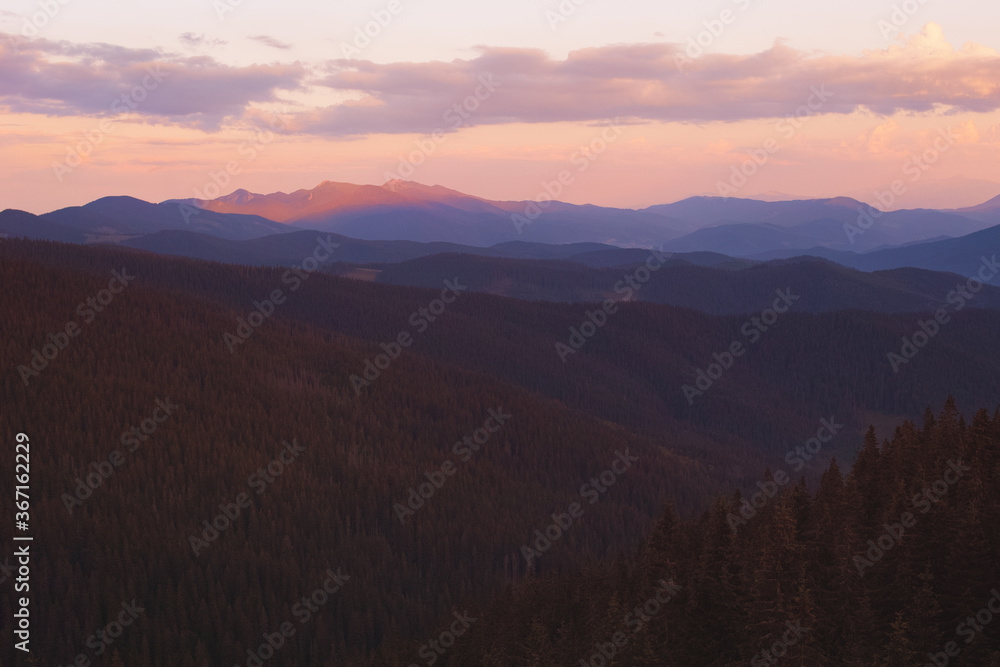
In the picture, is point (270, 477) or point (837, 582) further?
point (270, 477)

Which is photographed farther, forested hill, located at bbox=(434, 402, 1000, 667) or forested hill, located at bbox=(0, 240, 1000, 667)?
forested hill, located at bbox=(0, 240, 1000, 667)

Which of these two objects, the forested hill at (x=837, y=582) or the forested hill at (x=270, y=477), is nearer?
the forested hill at (x=837, y=582)

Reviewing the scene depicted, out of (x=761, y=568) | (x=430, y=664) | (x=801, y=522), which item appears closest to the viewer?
(x=761, y=568)

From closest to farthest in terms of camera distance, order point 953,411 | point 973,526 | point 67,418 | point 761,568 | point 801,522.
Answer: point 973,526
point 761,568
point 801,522
point 953,411
point 67,418

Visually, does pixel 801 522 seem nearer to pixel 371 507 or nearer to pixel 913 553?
pixel 913 553

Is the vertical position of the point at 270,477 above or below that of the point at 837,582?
below

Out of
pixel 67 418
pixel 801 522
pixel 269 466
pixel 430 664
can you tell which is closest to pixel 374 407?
pixel 269 466

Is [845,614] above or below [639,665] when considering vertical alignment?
above

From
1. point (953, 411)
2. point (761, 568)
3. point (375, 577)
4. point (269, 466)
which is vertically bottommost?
point (375, 577)

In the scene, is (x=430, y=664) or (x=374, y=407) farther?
(x=374, y=407)

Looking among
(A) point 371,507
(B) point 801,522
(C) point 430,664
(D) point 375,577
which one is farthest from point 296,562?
(B) point 801,522

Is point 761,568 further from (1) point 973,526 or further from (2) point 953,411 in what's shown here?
(2) point 953,411
